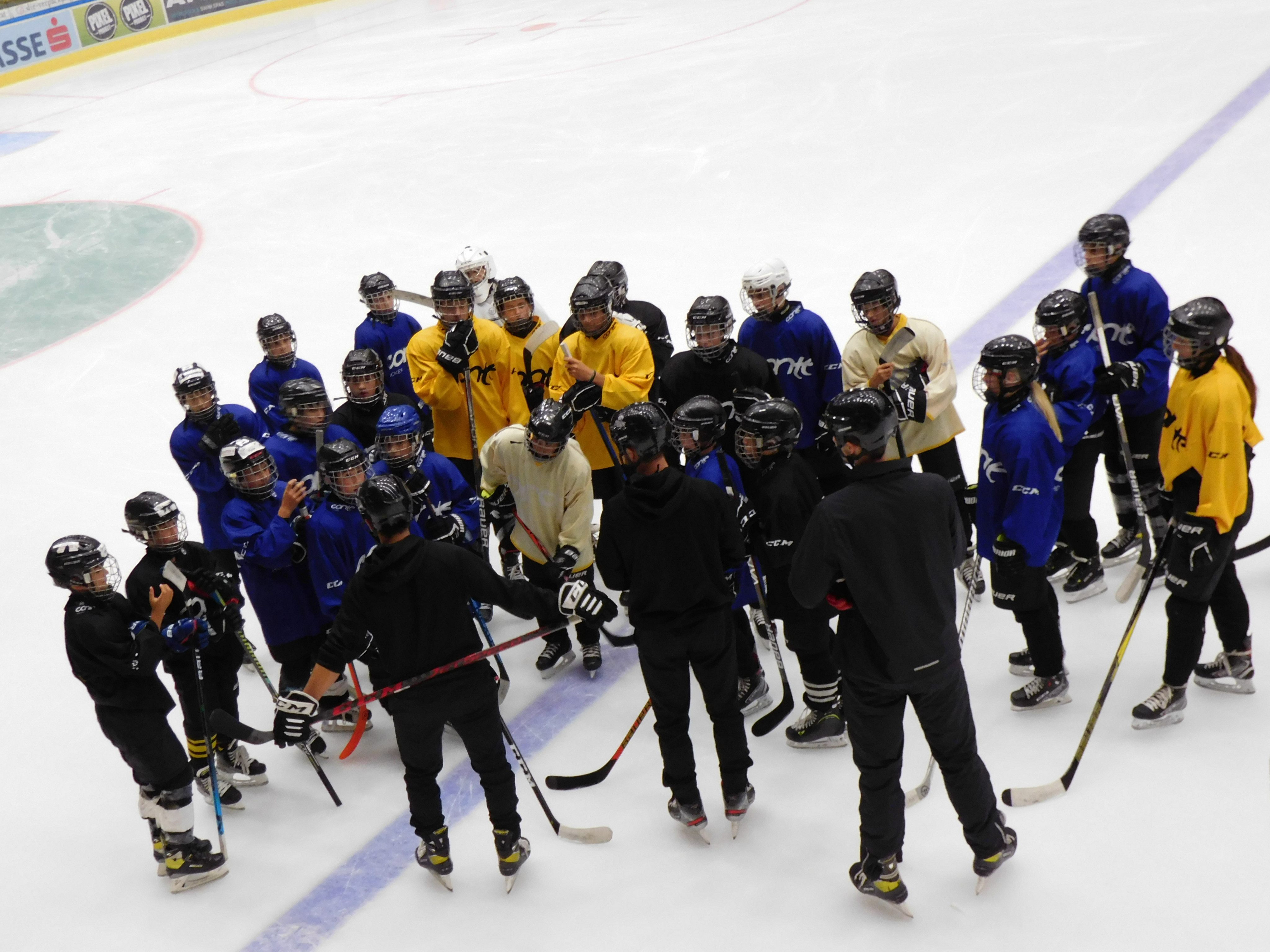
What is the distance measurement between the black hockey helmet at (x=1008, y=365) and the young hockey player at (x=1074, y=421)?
10.8 inches

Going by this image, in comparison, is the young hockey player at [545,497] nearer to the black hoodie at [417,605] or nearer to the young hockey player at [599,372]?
the young hockey player at [599,372]

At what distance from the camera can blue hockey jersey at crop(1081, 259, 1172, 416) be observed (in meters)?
4.41

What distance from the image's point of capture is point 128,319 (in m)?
9.45

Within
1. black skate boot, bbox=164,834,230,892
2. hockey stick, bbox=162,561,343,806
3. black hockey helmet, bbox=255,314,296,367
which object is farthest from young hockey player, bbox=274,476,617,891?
black hockey helmet, bbox=255,314,296,367

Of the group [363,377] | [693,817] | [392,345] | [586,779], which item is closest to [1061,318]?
[693,817]

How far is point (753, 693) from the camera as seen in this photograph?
4.25m

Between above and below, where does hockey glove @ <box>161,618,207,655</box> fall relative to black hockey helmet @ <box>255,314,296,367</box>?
below

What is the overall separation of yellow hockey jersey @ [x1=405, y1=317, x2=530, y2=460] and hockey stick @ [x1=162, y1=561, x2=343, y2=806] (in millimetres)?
1357

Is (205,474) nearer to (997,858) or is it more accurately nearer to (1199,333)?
(997,858)

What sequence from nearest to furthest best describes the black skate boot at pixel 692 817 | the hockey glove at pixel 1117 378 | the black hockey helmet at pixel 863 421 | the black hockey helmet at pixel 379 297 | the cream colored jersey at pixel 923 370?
the black hockey helmet at pixel 863 421, the black skate boot at pixel 692 817, the hockey glove at pixel 1117 378, the cream colored jersey at pixel 923 370, the black hockey helmet at pixel 379 297

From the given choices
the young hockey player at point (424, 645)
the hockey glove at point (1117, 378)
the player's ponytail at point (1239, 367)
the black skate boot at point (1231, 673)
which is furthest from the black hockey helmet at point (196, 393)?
the black skate boot at point (1231, 673)

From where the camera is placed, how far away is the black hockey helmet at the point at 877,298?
446 centimetres

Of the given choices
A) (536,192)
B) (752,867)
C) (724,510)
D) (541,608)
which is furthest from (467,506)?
(536,192)

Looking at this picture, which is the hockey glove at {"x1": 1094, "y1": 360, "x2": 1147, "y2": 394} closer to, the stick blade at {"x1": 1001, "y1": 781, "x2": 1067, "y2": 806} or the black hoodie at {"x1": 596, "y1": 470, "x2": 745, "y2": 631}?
the stick blade at {"x1": 1001, "y1": 781, "x2": 1067, "y2": 806}
